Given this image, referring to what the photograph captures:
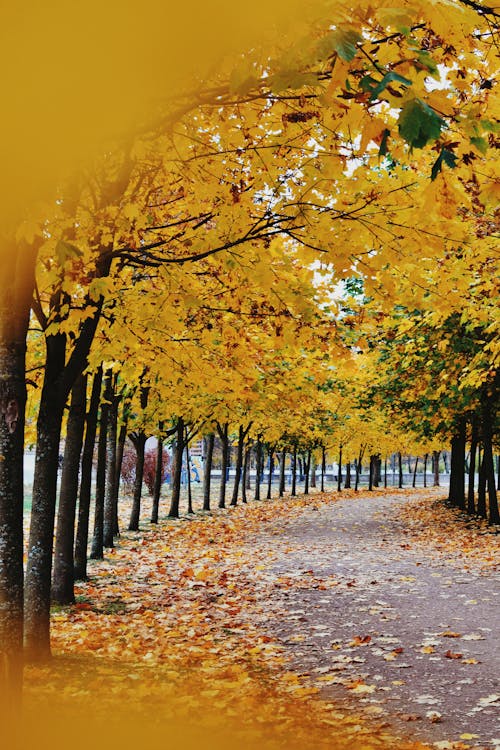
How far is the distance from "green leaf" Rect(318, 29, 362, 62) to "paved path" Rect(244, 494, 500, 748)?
14.3 ft

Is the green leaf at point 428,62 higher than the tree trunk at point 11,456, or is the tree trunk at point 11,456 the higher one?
the green leaf at point 428,62

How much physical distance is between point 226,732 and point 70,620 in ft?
14.8

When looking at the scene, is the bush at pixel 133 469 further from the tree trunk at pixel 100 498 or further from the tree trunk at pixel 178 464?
the tree trunk at pixel 100 498

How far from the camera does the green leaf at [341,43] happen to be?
242 centimetres

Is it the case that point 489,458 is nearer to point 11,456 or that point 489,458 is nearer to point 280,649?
point 280,649

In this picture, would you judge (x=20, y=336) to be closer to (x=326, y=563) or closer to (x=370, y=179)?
(x=370, y=179)

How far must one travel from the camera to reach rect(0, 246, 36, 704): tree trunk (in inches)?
193

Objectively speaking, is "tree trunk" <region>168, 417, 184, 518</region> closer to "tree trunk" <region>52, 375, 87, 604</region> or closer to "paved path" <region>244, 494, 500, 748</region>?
"paved path" <region>244, 494, 500, 748</region>

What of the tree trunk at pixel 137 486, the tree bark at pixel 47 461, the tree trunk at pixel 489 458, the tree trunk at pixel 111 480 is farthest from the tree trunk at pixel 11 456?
the tree trunk at pixel 489 458

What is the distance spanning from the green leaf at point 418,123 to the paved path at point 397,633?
13.1 ft

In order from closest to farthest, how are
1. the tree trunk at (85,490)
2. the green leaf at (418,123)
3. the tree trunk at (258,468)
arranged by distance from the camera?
the green leaf at (418,123), the tree trunk at (85,490), the tree trunk at (258,468)

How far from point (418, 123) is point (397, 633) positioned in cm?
663

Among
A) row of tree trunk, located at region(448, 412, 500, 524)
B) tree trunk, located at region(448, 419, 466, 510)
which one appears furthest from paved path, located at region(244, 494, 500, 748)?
tree trunk, located at region(448, 419, 466, 510)

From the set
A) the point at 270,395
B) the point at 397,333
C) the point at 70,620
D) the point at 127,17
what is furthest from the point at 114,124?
the point at 397,333
